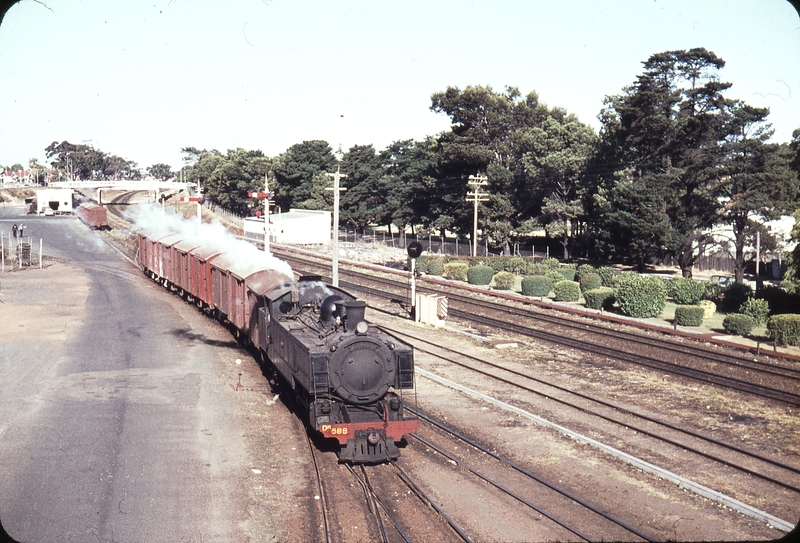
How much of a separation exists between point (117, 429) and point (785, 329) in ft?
84.7

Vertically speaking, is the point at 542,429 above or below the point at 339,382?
below

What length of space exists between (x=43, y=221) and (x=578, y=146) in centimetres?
6723

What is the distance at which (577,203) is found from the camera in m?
67.0

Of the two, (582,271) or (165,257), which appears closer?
(165,257)

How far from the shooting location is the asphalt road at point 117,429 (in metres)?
11.1

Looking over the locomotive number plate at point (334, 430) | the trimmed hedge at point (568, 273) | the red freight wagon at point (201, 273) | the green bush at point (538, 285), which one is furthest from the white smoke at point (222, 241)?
the trimmed hedge at point (568, 273)

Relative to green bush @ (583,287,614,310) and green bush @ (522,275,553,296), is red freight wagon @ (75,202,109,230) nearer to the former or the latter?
green bush @ (522,275,553,296)

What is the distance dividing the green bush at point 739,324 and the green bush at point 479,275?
1988cm

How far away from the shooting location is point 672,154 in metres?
57.5

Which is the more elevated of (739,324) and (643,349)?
(739,324)

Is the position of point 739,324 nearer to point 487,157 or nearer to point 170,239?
point 170,239

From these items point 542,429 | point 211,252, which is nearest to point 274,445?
point 542,429

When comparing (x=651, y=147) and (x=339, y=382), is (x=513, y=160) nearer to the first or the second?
(x=651, y=147)

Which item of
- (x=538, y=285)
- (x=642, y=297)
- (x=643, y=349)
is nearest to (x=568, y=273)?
(x=538, y=285)
